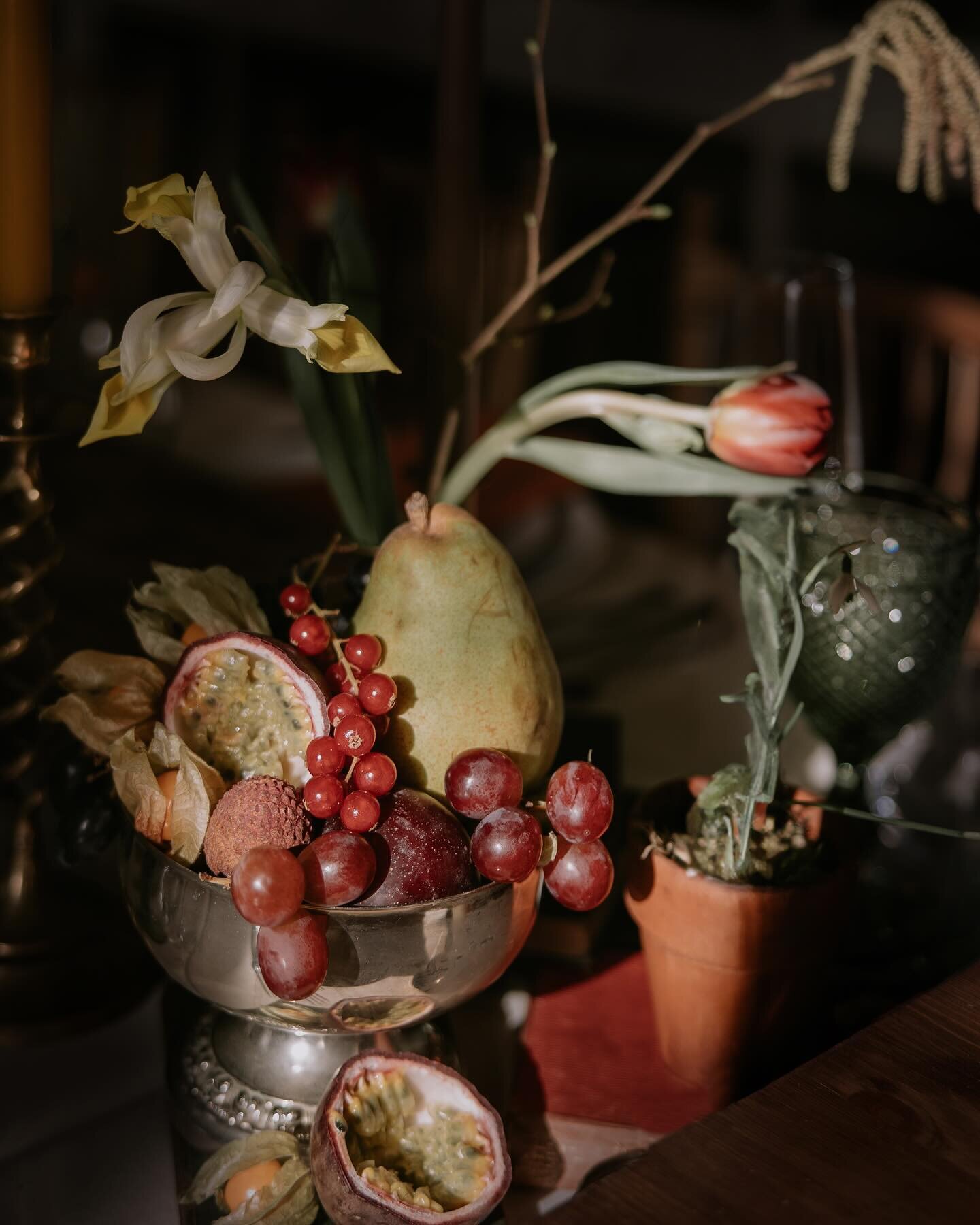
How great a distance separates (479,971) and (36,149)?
355mm

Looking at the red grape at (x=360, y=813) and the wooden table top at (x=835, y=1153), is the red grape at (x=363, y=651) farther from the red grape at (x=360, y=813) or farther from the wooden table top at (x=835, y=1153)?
the wooden table top at (x=835, y=1153)

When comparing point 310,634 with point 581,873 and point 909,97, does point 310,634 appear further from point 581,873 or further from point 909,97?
point 909,97

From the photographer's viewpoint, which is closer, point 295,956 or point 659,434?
point 295,956

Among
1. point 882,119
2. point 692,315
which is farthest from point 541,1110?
point 882,119

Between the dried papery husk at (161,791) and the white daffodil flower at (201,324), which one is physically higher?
the white daffodil flower at (201,324)

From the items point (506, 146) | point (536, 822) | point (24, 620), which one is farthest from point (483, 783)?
point (506, 146)

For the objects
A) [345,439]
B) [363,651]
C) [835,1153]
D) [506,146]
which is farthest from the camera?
[506,146]

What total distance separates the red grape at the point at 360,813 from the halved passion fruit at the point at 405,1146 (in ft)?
0.24

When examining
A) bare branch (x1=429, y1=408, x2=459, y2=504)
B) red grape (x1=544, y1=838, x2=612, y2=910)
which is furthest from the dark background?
red grape (x1=544, y1=838, x2=612, y2=910)

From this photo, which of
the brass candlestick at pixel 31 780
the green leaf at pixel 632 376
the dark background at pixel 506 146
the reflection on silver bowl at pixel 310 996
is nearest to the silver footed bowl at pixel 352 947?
the reflection on silver bowl at pixel 310 996

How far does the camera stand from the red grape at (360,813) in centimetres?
38

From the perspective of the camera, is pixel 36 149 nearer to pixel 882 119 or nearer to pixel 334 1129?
pixel 334 1129

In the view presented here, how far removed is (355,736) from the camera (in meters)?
0.39

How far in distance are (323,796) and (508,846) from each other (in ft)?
0.20
